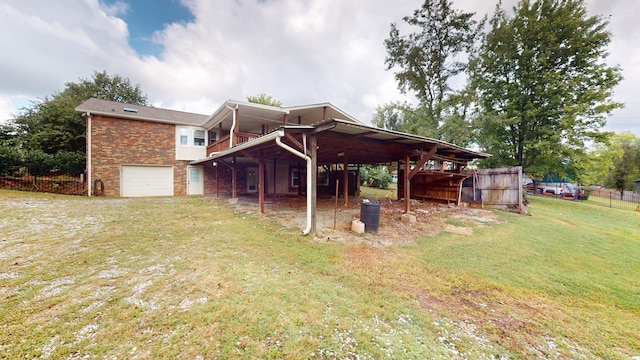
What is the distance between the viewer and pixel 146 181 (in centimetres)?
1313

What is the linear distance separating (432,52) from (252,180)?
18.1 meters

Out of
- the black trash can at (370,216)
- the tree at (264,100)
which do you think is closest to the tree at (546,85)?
the black trash can at (370,216)

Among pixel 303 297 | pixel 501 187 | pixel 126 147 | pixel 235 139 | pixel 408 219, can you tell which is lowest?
pixel 303 297

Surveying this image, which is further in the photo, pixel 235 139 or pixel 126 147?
pixel 126 147

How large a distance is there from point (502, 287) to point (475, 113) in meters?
18.0

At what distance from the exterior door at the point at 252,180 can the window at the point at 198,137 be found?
145 inches

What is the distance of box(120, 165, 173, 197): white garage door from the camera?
1266 cm

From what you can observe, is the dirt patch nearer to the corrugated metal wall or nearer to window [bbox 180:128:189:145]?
the corrugated metal wall

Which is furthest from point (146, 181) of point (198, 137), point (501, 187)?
point (501, 187)

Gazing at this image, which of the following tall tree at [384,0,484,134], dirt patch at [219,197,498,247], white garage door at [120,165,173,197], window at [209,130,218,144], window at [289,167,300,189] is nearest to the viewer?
dirt patch at [219,197,498,247]

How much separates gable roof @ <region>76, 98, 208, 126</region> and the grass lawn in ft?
28.4

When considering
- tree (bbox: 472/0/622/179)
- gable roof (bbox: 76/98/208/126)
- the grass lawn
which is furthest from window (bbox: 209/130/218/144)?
tree (bbox: 472/0/622/179)

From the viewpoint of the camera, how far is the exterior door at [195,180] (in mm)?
14258

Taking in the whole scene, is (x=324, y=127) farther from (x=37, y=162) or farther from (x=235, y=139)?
(x=37, y=162)
